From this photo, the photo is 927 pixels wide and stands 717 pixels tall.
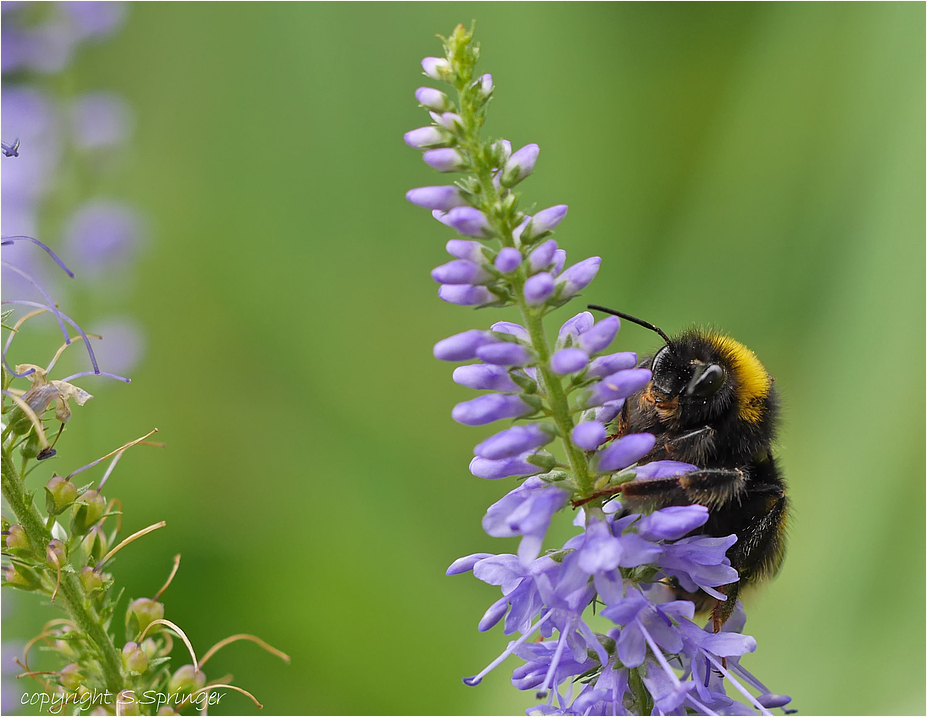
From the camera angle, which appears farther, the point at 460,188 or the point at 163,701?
the point at 163,701

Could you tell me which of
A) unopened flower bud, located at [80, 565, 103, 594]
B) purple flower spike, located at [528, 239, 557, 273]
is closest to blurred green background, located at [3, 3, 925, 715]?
unopened flower bud, located at [80, 565, 103, 594]

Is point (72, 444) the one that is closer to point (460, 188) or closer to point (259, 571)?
point (259, 571)

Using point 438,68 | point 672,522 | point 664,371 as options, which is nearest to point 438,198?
point 438,68

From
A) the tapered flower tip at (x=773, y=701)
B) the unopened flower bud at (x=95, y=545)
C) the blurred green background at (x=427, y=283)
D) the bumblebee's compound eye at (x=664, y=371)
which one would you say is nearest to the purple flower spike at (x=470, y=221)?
the bumblebee's compound eye at (x=664, y=371)

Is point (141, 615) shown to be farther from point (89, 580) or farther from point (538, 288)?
point (538, 288)

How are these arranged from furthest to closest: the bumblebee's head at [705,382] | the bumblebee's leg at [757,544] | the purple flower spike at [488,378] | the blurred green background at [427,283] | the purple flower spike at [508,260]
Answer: the blurred green background at [427,283]
the bumblebee's head at [705,382]
the bumblebee's leg at [757,544]
the purple flower spike at [488,378]
the purple flower spike at [508,260]

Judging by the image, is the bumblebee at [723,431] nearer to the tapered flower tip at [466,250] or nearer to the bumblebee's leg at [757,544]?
the bumblebee's leg at [757,544]

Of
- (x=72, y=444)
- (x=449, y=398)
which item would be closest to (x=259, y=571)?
(x=72, y=444)
